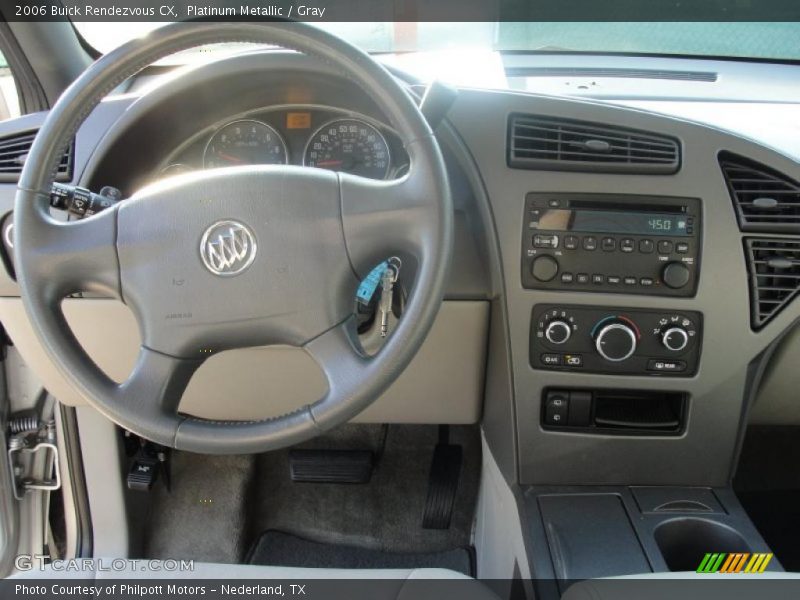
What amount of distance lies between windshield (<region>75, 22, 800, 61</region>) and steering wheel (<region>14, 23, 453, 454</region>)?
70cm

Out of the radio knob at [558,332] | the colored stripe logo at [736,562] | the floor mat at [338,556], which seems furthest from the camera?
the floor mat at [338,556]

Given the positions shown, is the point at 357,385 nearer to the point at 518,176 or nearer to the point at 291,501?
the point at 518,176

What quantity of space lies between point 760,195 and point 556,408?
0.51 metres

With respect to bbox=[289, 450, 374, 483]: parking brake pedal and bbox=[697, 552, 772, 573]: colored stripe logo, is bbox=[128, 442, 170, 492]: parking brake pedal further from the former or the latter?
bbox=[697, 552, 772, 573]: colored stripe logo

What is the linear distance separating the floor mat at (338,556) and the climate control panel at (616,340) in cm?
83

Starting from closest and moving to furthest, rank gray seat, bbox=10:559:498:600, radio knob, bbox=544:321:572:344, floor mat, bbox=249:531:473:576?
gray seat, bbox=10:559:498:600
radio knob, bbox=544:321:572:344
floor mat, bbox=249:531:473:576

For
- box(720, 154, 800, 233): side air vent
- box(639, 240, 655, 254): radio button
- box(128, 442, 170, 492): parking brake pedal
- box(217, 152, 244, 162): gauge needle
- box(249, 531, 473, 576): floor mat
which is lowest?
box(249, 531, 473, 576): floor mat

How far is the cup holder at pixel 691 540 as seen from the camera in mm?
1300

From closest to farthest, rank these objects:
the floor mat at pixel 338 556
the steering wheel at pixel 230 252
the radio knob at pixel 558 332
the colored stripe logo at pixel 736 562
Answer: the steering wheel at pixel 230 252 < the colored stripe logo at pixel 736 562 < the radio knob at pixel 558 332 < the floor mat at pixel 338 556

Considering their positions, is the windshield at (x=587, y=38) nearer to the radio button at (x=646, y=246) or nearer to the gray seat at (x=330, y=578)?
the radio button at (x=646, y=246)

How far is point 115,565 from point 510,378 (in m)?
0.75

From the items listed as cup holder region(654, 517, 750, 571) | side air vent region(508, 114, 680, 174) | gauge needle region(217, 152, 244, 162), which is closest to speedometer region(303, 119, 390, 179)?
gauge needle region(217, 152, 244, 162)

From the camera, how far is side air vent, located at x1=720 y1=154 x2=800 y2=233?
1244 mm

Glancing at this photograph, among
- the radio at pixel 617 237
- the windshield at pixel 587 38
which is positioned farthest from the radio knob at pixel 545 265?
the windshield at pixel 587 38
